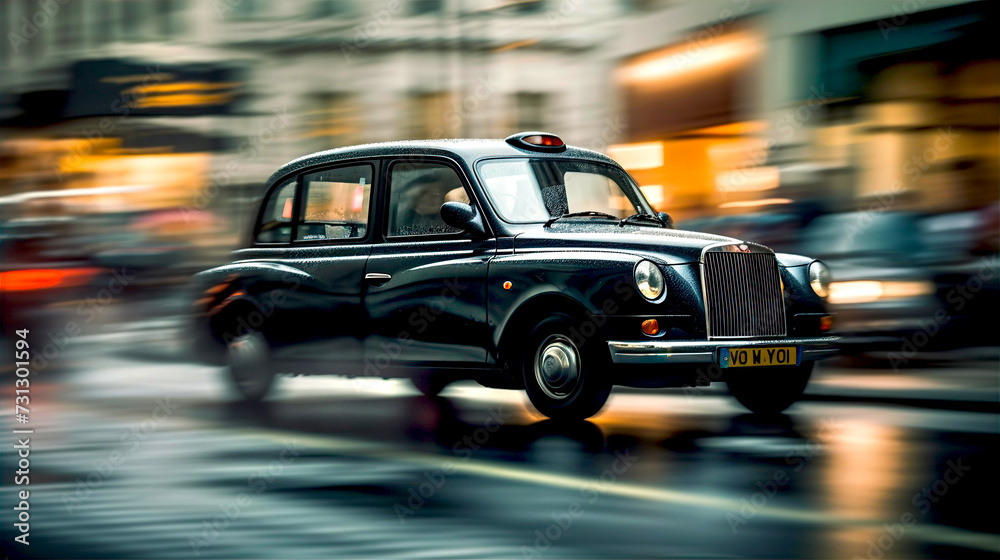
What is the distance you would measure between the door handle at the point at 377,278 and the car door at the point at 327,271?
0.24 ft

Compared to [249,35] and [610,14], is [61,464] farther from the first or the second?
[249,35]

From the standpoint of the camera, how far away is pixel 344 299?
368 inches

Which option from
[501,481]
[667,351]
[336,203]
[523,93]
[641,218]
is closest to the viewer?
[501,481]

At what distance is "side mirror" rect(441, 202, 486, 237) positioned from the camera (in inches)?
342

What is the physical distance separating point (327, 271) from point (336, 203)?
1.82 feet

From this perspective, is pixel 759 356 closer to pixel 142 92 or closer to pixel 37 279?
pixel 37 279

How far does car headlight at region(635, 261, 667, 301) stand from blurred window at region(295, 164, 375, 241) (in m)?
2.27

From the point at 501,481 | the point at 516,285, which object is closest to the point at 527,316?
the point at 516,285

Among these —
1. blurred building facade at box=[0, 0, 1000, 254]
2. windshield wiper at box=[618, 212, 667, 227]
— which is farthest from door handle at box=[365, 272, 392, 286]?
blurred building facade at box=[0, 0, 1000, 254]

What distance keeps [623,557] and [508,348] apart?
148 inches

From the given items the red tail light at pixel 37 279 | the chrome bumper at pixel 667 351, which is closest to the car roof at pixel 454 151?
the chrome bumper at pixel 667 351

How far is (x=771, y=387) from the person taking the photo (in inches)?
357

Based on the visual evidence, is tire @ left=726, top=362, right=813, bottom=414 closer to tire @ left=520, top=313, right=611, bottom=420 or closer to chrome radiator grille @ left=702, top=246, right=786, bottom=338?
chrome radiator grille @ left=702, top=246, right=786, bottom=338

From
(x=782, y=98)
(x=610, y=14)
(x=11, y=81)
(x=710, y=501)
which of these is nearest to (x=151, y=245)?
(x=11, y=81)
